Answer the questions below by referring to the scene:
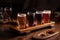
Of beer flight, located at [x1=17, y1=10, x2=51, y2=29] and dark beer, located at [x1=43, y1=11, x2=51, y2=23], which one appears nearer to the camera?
beer flight, located at [x1=17, y1=10, x2=51, y2=29]

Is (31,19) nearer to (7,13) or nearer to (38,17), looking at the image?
(38,17)

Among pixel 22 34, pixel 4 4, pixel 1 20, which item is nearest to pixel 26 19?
pixel 22 34

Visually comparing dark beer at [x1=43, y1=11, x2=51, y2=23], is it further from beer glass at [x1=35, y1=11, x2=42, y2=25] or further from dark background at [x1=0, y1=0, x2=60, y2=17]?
dark background at [x1=0, y1=0, x2=60, y2=17]

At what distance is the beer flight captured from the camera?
1.51 metres

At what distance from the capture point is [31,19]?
157cm

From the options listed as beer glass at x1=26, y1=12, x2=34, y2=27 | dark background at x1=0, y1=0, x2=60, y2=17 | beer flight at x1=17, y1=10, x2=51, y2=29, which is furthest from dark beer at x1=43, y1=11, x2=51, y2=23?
dark background at x1=0, y1=0, x2=60, y2=17

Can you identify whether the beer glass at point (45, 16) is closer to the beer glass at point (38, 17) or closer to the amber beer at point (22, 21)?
the beer glass at point (38, 17)

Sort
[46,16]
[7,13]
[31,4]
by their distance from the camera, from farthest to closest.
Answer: [31,4] < [7,13] < [46,16]

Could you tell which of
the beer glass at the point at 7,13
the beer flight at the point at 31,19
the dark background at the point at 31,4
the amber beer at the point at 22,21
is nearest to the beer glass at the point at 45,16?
the beer flight at the point at 31,19

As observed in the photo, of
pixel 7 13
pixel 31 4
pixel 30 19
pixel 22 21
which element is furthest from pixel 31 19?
pixel 31 4

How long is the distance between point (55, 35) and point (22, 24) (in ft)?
1.14

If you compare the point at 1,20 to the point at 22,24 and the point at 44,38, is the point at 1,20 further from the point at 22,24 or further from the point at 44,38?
the point at 44,38

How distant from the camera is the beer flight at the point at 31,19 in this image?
4.94 ft

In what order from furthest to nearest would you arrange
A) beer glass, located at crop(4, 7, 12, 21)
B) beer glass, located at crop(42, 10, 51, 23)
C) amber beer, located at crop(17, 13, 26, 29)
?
beer glass, located at crop(4, 7, 12, 21) → beer glass, located at crop(42, 10, 51, 23) → amber beer, located at crop(17, 13, 26, 29)
